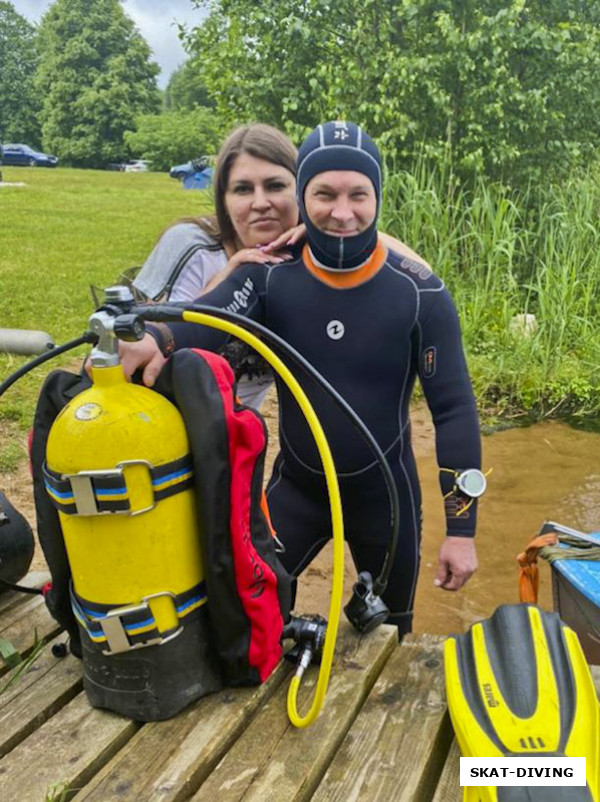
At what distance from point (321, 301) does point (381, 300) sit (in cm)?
17

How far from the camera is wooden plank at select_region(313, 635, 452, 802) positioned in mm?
1458

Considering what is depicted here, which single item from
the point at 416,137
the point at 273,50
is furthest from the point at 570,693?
the point at 273,50

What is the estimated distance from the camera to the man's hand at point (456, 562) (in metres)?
2.03

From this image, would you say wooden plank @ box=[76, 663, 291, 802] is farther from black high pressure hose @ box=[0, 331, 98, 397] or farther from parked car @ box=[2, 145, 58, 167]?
parked car @ box=[2, 145, 58, 167]

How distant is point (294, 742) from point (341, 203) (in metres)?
1.31

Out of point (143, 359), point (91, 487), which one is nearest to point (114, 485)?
point (91, 487)

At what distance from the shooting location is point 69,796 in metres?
1.43

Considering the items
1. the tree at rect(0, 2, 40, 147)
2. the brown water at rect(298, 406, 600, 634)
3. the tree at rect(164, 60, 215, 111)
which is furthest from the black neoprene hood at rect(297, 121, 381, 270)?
the tree at rect(164, 60, 215, 111)

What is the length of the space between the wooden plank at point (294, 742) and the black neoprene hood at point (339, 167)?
3.34 feet

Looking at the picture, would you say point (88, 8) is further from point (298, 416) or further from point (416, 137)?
point (298, 416)

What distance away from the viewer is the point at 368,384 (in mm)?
2193

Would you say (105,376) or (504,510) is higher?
(105,376)

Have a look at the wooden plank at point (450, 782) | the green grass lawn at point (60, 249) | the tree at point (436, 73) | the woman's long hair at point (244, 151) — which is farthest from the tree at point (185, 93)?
the wooden plank at point (450, 782)

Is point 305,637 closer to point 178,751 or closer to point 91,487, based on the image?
point 178,751
